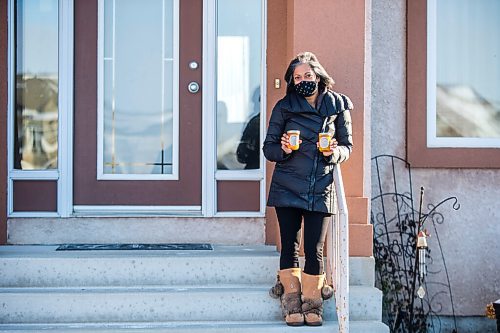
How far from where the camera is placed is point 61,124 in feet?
20.4

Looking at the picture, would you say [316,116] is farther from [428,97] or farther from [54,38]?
[54,38]

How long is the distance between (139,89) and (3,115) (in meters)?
1.03

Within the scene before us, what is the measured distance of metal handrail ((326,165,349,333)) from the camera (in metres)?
4.84

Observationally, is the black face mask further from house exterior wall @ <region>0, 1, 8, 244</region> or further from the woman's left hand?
house exterior wall @ <region>0, 1, 8, 244</region>

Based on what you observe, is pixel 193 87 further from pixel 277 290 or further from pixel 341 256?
pixel 341 256

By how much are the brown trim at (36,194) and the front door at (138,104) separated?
0.18 metres

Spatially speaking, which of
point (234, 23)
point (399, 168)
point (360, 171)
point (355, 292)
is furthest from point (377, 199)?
point (234, 23)

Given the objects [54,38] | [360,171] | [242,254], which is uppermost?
[54,38]

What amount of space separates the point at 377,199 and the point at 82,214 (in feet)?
7.39

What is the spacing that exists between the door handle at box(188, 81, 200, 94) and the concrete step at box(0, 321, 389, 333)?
1889mm

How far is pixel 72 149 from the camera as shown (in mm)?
6250

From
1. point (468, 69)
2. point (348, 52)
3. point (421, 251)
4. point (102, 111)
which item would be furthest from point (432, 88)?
point (102, 111)

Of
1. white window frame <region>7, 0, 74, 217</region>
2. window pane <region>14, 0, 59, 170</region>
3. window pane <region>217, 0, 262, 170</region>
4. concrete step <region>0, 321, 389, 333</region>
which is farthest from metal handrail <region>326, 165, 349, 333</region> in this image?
window pane <region>14, 0, 59, 170</region>

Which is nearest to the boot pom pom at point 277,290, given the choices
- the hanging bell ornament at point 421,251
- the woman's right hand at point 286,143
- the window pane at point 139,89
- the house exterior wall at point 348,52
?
the house exterior wall at point 348,52
